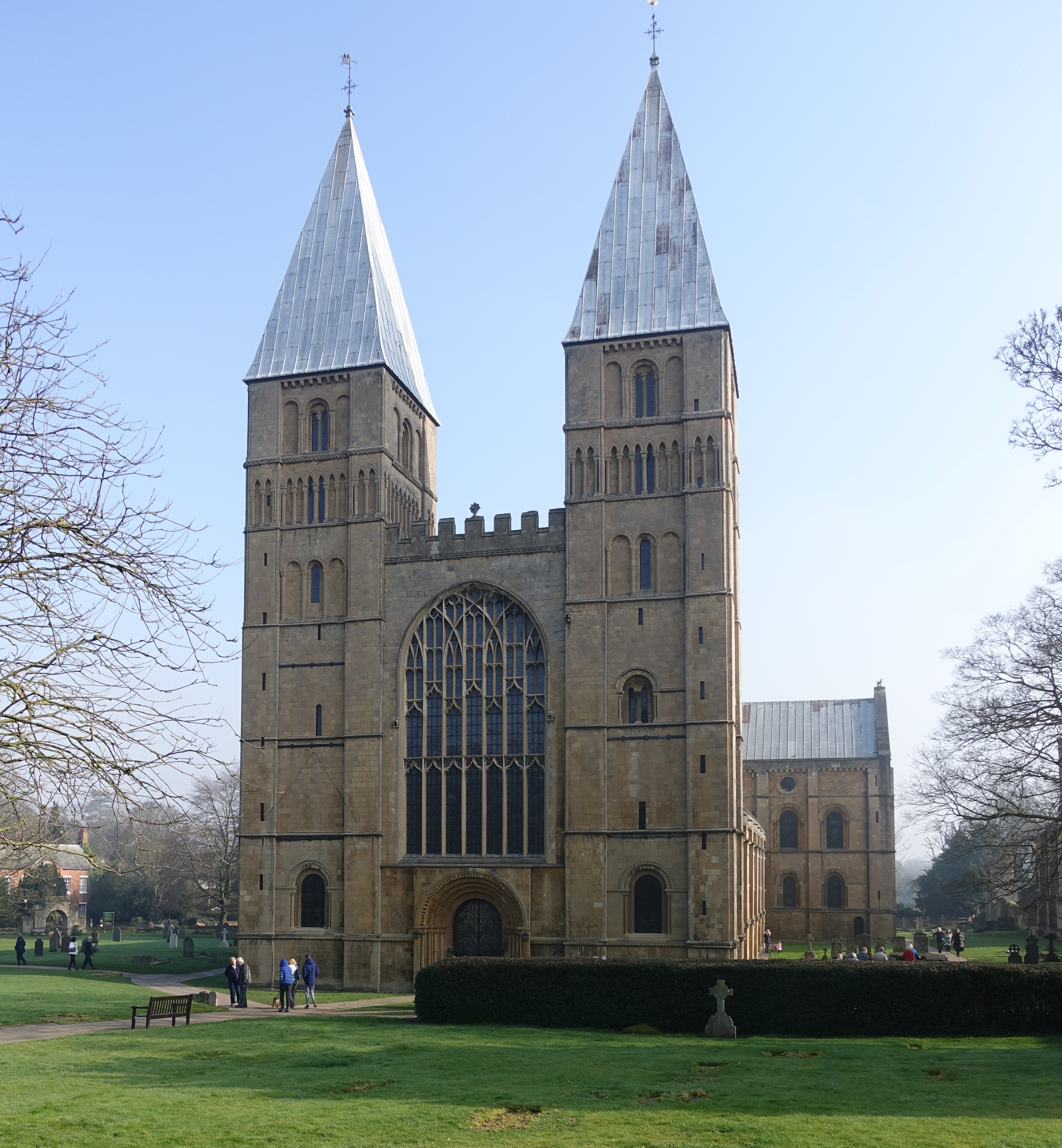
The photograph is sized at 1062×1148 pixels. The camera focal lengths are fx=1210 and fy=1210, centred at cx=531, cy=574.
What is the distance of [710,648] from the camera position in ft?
121

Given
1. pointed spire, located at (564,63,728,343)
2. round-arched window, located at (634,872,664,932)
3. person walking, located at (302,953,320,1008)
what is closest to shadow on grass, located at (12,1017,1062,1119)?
person walking, located at (302,953,320,1008)

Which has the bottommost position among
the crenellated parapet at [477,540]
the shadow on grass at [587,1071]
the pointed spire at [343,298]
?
the shadow on grass at [587,1071]

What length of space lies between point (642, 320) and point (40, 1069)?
2847cm

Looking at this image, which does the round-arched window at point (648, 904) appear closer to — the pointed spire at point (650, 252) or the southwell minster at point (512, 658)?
the southwell minster at point (512, 658)

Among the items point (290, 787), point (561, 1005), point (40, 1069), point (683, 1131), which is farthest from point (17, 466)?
point (290, 787)

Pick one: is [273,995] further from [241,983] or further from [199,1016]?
[199,1016]

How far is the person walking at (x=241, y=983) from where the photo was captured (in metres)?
31.5

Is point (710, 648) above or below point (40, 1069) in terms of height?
above

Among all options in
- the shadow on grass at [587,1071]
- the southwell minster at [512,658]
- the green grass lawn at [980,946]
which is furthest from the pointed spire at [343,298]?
the green grass lawn at [980,946]

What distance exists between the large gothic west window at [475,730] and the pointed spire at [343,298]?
9.76 m

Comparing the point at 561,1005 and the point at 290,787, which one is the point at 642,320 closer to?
the point at 290,787

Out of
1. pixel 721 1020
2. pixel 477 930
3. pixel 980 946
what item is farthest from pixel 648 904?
pixel 980 946

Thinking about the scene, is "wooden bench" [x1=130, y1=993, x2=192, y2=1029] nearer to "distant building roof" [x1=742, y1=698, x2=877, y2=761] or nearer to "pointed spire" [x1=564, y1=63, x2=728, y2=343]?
"pointed spire" [x1=564, y1=63, x2=728, y2=343]

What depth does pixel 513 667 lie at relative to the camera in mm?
39000
